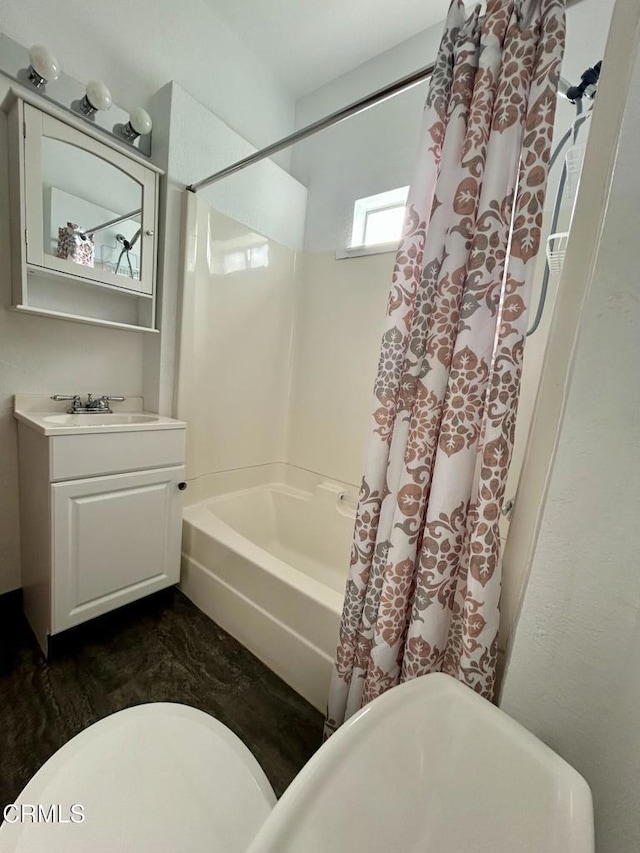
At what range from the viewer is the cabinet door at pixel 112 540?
1.21m

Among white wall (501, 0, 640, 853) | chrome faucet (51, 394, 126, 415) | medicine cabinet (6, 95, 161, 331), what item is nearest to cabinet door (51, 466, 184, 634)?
chrome faucet (51, 394, 126, 415)

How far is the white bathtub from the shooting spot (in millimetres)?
1191

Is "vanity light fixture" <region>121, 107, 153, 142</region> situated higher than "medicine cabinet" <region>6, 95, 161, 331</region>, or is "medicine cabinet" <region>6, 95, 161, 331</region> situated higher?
"vanity light fixture" <region>121, 107, 153, 142</region>

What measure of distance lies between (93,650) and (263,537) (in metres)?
0.94

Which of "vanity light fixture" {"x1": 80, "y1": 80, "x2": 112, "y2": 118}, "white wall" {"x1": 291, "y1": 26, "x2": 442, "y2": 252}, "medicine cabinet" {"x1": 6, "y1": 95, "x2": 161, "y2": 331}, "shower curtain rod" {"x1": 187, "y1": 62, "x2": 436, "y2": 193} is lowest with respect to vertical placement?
"medicine cabinet" {"x1": 6, "y1": 95, "x2": 161, "y2": 331}

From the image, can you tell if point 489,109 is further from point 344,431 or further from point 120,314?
point 120,314

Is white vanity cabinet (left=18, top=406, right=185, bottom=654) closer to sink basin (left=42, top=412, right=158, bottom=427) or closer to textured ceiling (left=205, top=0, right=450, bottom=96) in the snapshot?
sink basin (left=42, top=412, right=158, bottom=427)

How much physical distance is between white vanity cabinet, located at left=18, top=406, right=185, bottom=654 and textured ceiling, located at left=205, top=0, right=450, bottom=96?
6.89ft

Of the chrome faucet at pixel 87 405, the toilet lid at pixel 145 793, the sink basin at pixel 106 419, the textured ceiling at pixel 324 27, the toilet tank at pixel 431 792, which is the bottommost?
the toilet lid at pixel 145 793

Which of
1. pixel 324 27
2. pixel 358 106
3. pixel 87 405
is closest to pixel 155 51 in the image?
pixel 324 27

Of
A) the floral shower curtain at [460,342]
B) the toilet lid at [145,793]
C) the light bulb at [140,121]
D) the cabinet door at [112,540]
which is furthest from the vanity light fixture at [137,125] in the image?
the toilet lid at [145,793]

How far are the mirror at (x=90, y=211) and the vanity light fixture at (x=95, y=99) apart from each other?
0.18 metres

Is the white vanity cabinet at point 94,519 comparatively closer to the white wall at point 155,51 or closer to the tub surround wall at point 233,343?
the tub surround wall at point 233,343

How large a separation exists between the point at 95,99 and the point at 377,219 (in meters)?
1.37
